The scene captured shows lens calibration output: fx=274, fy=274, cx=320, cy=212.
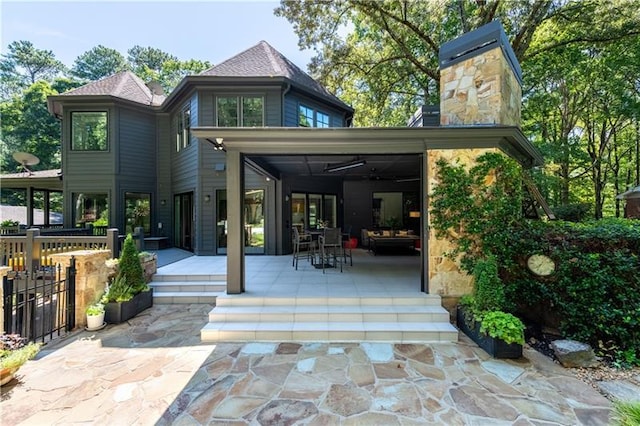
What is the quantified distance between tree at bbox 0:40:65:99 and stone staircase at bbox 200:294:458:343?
112 feet

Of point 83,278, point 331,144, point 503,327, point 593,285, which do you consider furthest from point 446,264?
point 83,278

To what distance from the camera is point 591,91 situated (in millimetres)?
12398

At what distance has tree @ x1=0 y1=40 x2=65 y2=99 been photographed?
77.9 feet

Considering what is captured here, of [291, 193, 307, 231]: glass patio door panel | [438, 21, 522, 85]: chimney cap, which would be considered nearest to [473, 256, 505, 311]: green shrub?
[438, 21, 522, 85]: chimney cap

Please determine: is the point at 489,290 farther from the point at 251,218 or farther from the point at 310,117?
the point at 310,117

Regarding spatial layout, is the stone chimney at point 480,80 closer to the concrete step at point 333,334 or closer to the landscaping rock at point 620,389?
the concrete step at point 333,334

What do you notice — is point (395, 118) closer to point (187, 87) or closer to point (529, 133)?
point (529, 133)

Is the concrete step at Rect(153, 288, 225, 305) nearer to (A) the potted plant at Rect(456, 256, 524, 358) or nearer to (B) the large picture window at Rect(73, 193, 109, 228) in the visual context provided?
(A) the potted plant at Rect(456, 256, 524, 358)

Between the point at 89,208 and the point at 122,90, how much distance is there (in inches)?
174

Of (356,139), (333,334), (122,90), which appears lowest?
(333,334)

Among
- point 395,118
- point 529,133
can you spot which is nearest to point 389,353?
point 395,118

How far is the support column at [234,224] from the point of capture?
464 centimetres

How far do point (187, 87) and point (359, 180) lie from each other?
6.73 metres

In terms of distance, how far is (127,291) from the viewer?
462cm
